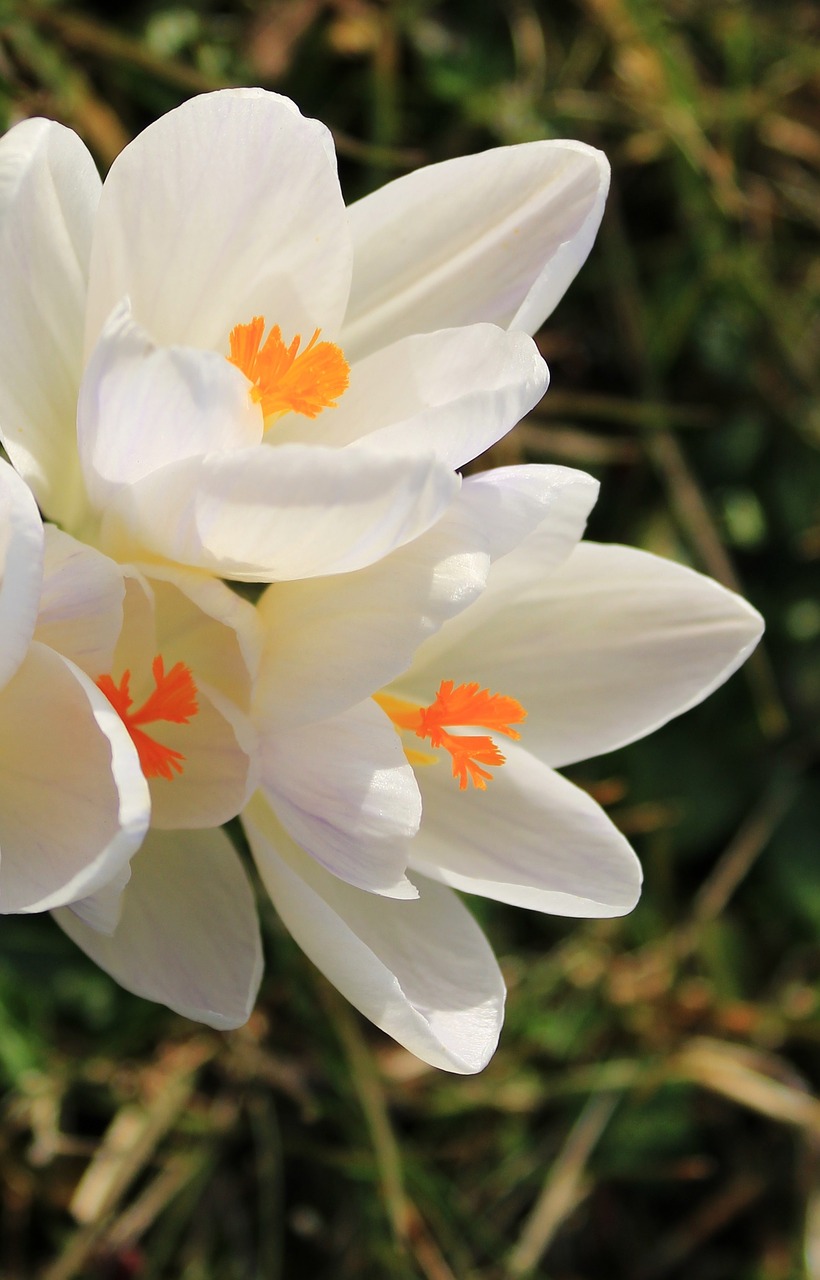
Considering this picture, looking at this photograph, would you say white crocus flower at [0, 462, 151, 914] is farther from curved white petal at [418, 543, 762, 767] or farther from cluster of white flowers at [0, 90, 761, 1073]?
curved white petal at [418, 543, 762, 767]

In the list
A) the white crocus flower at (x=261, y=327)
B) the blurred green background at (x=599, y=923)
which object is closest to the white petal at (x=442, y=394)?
the white crocus flower at (x=261, y=327)

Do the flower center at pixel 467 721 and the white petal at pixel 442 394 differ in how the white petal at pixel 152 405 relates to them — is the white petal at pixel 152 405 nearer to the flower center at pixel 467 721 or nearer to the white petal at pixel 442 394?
the white petal at pixel 442 394

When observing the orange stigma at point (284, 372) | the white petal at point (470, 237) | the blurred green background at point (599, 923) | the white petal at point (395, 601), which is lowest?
the blurred green background at point (599, 923)

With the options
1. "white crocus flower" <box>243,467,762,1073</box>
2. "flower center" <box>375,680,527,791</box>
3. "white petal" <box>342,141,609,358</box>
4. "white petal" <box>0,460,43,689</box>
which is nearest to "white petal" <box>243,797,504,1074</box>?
"white crocus flower" <box>243,467,762,1073</box>

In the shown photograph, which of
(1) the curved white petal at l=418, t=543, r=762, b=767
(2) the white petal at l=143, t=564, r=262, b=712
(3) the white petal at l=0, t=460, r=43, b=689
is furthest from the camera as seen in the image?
(1) the curved white petal at l=418, t=543, r=762, b=767

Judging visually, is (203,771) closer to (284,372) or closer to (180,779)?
(180,779)

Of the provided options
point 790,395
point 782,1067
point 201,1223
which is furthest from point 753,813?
point 201,1223

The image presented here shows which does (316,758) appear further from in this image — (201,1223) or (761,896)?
(761,896)

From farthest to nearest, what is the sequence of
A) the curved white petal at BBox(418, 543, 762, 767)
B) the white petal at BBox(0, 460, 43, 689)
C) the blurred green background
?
1. the blurred green background
2. the curved white petal at BBox(418, 543, 762, 767)
3. the white petal at BBox(0, 460, 43, 689)
